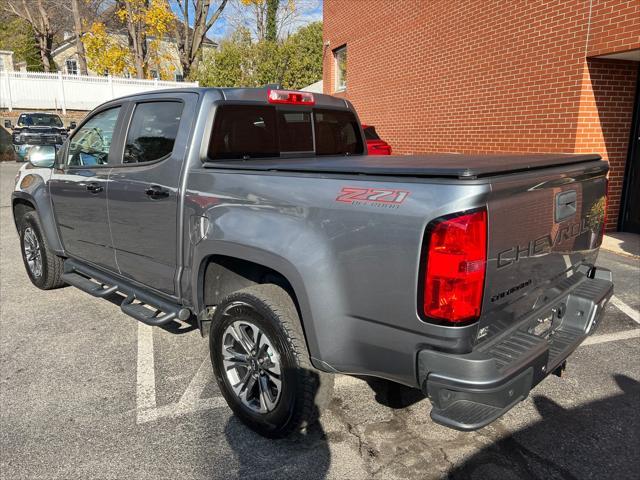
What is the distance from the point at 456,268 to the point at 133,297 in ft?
8.63

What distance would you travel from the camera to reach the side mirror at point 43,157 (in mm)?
4652

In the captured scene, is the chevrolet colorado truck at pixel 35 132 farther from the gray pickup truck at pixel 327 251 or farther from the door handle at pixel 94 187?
the gray pickup truck at pixel 327 251

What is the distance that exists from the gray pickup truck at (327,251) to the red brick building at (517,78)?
16.2 feet

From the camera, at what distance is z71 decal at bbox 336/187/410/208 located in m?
2.09

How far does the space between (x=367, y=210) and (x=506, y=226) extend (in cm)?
59

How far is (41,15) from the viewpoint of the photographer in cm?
3089

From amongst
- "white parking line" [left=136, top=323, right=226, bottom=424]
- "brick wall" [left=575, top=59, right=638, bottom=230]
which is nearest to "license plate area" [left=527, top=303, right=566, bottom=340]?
"white parking line" [left=136, top=323, right=226, bottom=424]

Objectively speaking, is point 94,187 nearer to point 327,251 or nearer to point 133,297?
point 133,297

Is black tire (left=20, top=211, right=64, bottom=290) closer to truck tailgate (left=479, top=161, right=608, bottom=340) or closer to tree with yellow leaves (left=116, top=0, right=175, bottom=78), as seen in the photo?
truck tailgate (left=479, top=161, right=608, bottom=340)

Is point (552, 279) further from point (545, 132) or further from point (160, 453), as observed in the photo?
point (545, 132)

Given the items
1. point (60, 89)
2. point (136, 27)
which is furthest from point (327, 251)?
point (60, 89)

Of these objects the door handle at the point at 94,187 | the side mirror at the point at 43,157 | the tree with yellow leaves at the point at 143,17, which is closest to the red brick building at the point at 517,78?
the door handle at the point at 94,187

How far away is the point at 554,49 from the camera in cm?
756

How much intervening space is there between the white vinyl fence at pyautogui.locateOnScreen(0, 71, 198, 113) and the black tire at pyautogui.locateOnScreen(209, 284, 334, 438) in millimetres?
23853
